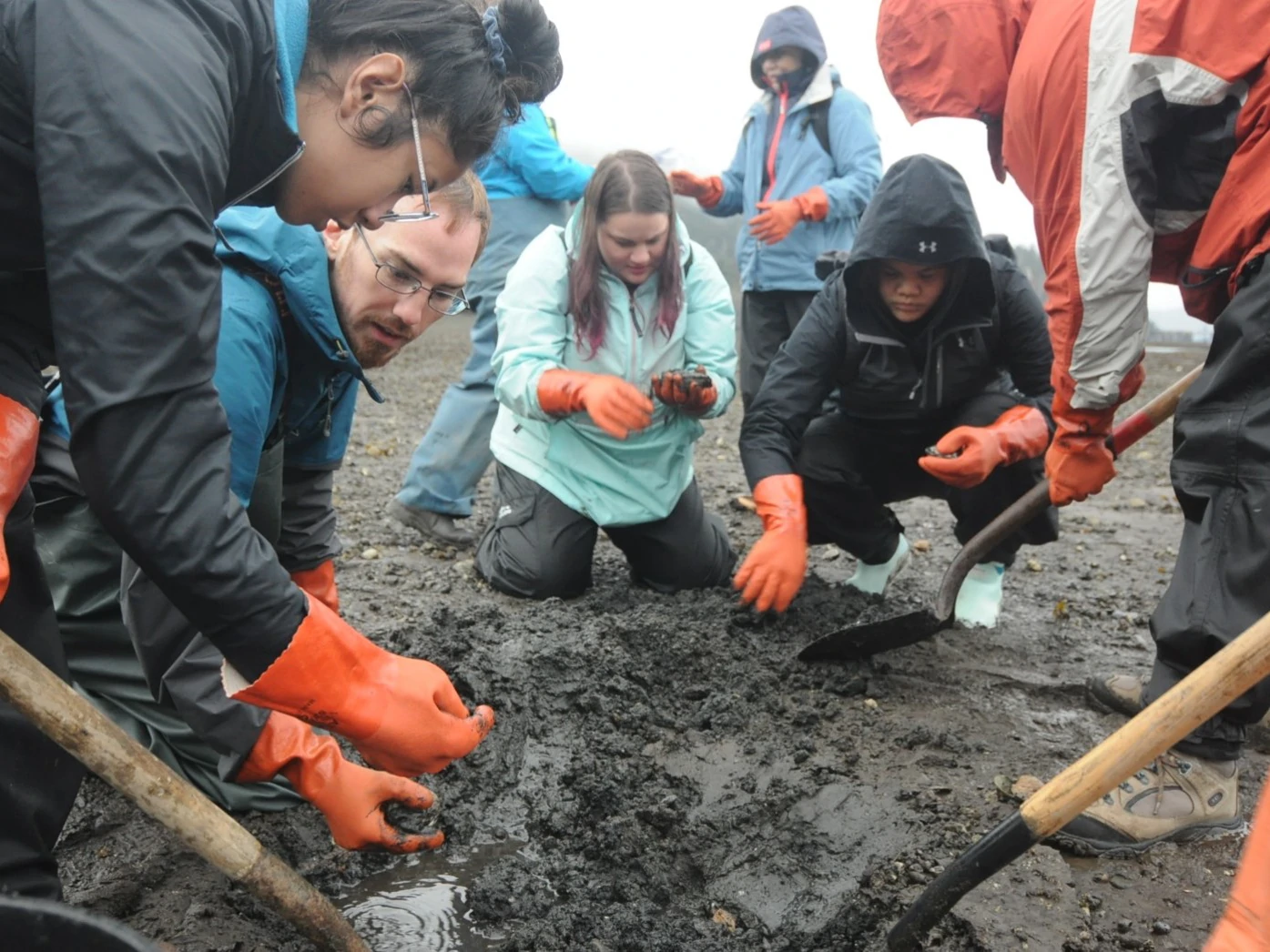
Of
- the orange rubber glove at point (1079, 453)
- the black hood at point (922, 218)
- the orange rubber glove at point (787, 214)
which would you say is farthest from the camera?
the orange rubber glove at point (787, 214)

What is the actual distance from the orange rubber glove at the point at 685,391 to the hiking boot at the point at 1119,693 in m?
1.42

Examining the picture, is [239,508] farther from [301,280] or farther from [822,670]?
[822,670]

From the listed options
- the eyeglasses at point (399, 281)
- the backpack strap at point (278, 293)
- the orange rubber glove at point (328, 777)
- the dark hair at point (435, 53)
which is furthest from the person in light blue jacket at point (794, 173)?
the orange rubber glove at point (328, 777)

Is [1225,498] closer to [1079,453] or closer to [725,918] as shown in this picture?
[1079,453]

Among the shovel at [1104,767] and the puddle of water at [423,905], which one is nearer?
the shovel at [1104,767]

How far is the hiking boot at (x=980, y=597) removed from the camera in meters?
3.20

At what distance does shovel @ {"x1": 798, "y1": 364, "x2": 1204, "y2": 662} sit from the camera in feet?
8.45

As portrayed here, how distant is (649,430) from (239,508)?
7.62ft

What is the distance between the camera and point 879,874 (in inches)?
74.2

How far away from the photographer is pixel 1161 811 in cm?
200

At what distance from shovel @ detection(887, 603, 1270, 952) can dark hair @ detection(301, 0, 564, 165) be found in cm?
127

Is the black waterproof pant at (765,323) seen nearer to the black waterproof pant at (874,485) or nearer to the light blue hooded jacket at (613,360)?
the light blue hooded jacket at (613,360)

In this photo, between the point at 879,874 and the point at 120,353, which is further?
the point at 879,874

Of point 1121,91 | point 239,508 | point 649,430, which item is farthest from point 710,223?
point 239,508
